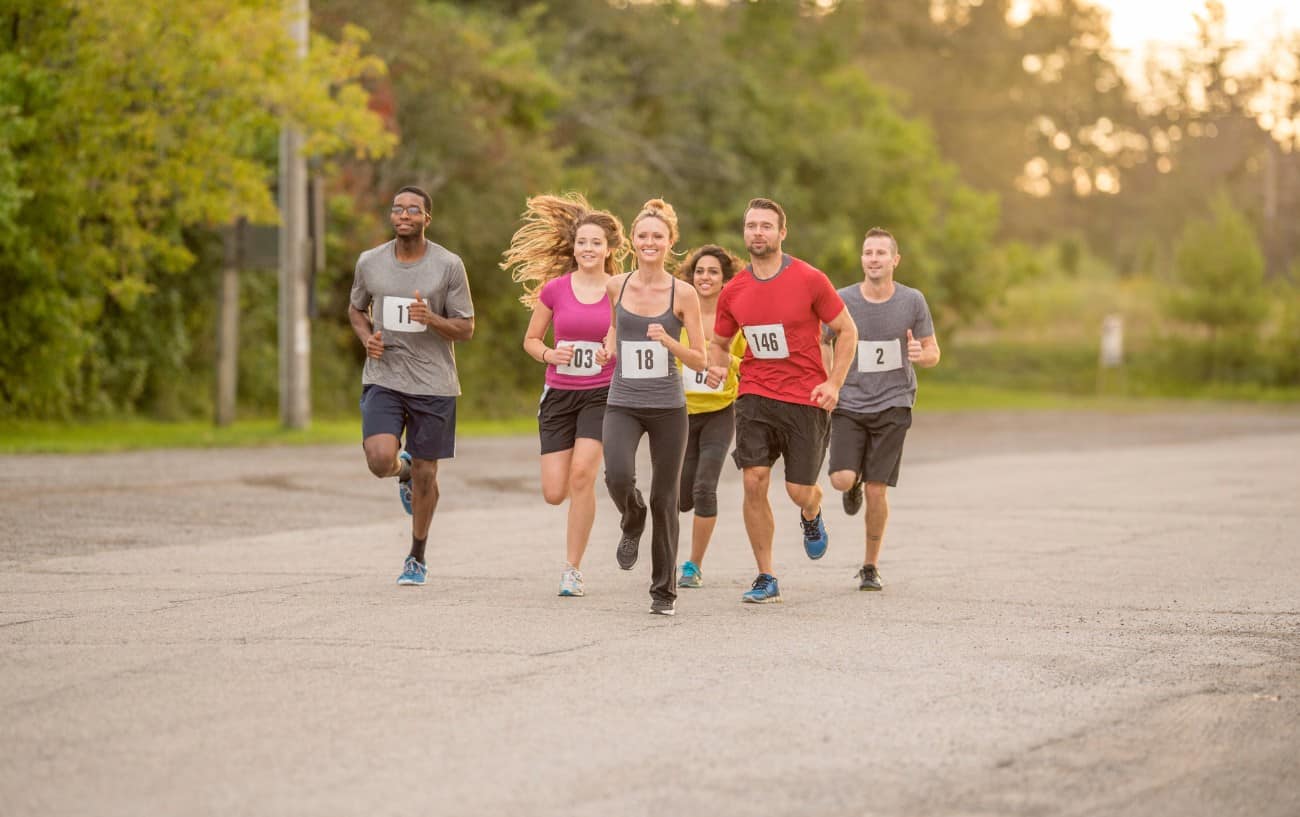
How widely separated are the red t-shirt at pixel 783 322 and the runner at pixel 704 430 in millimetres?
772

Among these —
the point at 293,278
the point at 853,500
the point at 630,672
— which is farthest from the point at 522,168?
the point at 630,672

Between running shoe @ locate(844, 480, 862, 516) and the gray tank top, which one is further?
running shoe @ locate(844, 480, 862, 516)

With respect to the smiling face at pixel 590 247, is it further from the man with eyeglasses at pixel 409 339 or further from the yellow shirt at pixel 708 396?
the yellow shirt at pixel 708 396

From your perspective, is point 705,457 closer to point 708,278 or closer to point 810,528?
point 810,528

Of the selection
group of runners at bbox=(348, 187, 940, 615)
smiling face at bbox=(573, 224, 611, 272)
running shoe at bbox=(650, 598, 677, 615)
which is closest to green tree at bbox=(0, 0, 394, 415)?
group of runners at bbox=(348, 187, 940, 615)

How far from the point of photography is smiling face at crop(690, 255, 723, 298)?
11.1 m

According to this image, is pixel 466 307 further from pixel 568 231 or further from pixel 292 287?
pixel 292 287

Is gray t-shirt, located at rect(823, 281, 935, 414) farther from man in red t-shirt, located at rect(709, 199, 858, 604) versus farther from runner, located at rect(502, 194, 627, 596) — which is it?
runner, located at rect(502, 194, 627, 596)

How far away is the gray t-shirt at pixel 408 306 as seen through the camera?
34.5ft

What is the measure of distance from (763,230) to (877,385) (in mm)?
1549

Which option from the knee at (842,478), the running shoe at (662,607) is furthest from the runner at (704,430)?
the running shoe at (662,607)

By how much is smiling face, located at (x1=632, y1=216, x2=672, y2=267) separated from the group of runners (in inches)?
0.4

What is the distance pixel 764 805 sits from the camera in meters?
5.47

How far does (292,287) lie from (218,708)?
64.7 feet
